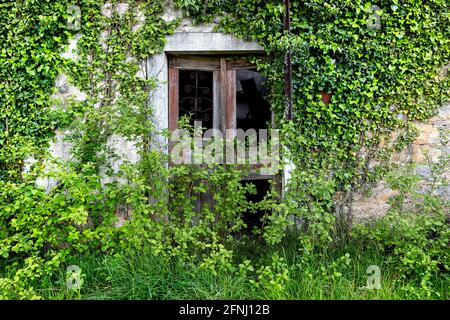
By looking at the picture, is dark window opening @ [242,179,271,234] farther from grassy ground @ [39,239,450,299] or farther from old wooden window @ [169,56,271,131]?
grassy ground @ [39,239,450,299]

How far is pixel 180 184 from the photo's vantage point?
3570mm

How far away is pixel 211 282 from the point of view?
3.01 meters

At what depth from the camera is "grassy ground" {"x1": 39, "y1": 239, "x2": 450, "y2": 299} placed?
9.55ft

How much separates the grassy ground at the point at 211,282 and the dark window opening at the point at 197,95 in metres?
1.69

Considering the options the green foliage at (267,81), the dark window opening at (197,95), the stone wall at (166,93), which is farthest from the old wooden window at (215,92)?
the green foliage at (267,81)

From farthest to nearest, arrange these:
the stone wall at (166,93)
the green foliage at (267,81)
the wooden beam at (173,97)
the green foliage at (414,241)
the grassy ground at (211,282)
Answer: the wooden beam at (173,97) < the stone wall at (166,93) < the green foliage at (267,81) < the green foliage at (414,241) < the grassy ground at (211,282)

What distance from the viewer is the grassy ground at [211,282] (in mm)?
2912

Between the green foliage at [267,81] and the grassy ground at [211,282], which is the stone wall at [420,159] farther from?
the grassy ground at [211,282]

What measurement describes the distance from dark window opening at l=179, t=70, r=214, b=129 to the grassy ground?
1688 mm

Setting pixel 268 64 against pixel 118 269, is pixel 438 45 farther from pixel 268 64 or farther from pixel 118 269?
pixel 118 269

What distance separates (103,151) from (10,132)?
1000 mm

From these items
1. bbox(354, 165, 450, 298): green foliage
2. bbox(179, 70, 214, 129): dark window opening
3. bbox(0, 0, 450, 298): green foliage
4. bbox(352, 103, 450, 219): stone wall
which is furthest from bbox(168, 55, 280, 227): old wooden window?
bbox(354, 165, 450, 298): green foliage
